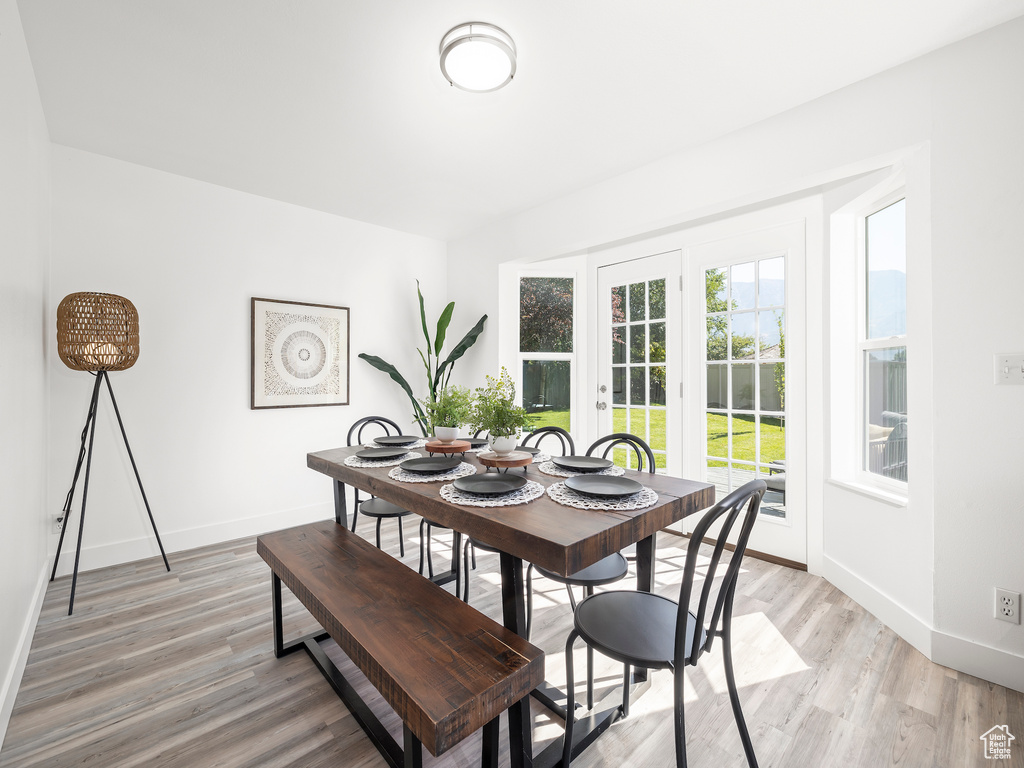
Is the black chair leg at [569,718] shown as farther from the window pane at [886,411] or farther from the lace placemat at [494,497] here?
the window pane at [886,411]

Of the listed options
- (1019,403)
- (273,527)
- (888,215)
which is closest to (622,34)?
(888,215)

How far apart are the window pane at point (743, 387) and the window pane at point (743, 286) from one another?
421 mm

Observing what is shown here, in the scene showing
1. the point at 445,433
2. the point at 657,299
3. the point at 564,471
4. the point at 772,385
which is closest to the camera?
the point at 564,471

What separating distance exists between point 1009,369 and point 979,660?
1169 mm

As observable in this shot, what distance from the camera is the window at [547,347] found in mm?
4250

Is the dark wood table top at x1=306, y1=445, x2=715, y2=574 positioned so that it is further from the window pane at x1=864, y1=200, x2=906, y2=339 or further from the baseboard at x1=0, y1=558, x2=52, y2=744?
the window pane at x1=864, y1=200, x2=906, y2=339

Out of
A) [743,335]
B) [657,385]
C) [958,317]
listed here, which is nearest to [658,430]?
[657,385]

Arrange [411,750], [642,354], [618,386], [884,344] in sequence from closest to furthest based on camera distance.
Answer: [411,750] < [884,344] < [642,354] < [618,386]

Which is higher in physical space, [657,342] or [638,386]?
[657,342]

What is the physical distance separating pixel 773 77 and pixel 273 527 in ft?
14.0

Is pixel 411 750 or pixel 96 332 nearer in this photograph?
pixel 411 750

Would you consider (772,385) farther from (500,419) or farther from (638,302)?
(500,419)

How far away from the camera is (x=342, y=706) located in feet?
5.64

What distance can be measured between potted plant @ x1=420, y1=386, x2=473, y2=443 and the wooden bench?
0.61 m
